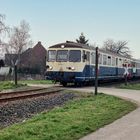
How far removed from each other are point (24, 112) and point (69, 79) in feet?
55.3

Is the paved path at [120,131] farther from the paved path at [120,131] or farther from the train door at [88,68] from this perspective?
the train door at [88,68]

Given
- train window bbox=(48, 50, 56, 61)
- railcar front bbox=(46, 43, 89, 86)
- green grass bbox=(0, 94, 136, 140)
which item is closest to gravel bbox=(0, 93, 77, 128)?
green grass bbox=(0, 94, 136, 140)

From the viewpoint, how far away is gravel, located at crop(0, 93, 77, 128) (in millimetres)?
15006

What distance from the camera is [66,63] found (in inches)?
1348

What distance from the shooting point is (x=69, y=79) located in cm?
3384

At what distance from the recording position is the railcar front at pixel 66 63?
33875mm

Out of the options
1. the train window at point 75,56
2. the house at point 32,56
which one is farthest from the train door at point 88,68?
the house at point 32,56

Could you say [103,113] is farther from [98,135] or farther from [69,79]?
[69,79]

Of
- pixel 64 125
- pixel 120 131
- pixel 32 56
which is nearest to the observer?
pixel 120 131

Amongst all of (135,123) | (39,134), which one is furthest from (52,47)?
(39,134)

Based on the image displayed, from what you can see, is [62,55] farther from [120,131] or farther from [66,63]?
[120,131]

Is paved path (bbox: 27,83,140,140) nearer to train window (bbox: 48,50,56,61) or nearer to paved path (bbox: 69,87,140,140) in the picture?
paved path (bbox: 69,87,140,140)

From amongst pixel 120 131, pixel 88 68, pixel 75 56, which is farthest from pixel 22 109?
pixel 88 68

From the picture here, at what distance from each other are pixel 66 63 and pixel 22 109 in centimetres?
1648
